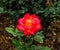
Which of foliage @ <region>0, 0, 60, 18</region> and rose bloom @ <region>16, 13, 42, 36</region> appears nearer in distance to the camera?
rose bloom @ <region>16, 13, 42, 36</region>

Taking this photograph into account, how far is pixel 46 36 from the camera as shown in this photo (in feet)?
13.1

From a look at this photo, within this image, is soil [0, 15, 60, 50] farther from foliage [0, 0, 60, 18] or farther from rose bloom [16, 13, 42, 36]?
rose bloom [16, 13, 42, 36]

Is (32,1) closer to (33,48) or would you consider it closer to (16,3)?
(16,3)

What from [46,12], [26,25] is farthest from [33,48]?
[46,12]

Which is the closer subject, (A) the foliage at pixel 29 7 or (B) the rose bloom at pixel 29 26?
(B) the rose bloom at pixel 29 26

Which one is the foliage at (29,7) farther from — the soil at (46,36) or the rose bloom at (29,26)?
→ the rose bloom at (29,26)

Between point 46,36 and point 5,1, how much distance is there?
0.83 metres

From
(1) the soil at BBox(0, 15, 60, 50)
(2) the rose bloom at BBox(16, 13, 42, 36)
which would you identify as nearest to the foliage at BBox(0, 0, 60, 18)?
(1) the soil at BBox(0, 15, 60, 50)

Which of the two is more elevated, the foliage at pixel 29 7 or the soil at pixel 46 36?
the foliage at pixel 29 7

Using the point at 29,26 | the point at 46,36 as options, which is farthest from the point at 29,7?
the point at 29,26

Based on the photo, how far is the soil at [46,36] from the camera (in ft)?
12.5

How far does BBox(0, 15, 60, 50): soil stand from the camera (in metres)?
3.81

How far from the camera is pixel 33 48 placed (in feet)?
8.92

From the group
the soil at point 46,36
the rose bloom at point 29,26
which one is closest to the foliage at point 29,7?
the soil at point 46,36
